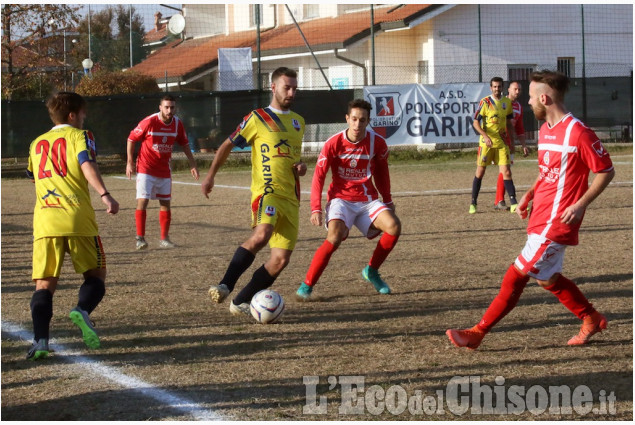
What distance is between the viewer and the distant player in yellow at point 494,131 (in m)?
14.3

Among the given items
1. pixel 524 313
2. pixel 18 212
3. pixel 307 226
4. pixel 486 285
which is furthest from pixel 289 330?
pixel 18 212

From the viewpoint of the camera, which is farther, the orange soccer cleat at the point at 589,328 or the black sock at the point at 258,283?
the black sock at the point at 258,283

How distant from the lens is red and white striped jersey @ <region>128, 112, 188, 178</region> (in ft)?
38.6

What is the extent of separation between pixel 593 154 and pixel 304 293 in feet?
10.0

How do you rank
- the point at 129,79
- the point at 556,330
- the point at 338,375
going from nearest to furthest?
the point at 338,375, the point at 556,330, the point at 129,79

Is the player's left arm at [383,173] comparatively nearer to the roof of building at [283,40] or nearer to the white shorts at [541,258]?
the white shorts at [541,258]

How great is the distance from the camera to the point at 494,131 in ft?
47.6

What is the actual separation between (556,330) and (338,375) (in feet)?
6.19

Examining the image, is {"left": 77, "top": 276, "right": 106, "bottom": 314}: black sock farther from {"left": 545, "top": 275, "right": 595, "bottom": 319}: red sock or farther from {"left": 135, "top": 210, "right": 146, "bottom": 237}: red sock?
{"left": 135, "top": 210, "right": 146, "bottom": 237}: red sock

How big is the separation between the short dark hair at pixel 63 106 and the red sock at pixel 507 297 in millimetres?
3034

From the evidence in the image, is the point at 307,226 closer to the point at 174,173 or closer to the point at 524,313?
the point at 524,313

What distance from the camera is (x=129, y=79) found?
3344 cm

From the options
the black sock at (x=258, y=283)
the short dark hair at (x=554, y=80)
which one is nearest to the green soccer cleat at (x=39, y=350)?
the black sock at (x=258, y=283)

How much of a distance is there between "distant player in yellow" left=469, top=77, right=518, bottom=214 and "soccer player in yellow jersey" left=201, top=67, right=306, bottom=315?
24.1ft
